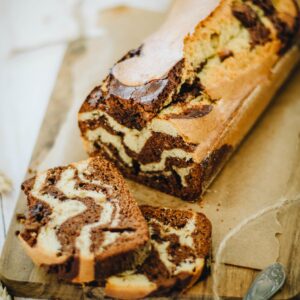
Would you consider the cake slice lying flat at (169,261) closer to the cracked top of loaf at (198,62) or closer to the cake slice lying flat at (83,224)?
the cake slice lying flat at (83,224)

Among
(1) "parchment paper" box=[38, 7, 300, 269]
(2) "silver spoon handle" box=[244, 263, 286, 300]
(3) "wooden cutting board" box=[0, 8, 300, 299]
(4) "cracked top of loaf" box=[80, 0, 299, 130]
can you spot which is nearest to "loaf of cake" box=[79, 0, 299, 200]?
(4) "cracked top of loaf" box=[80, 0, 299, 130]

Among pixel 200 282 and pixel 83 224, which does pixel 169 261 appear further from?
pixel 83 224

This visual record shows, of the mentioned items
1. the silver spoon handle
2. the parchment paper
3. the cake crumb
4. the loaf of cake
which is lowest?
the cake crumb

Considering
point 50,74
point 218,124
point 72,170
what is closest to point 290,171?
point 218,124

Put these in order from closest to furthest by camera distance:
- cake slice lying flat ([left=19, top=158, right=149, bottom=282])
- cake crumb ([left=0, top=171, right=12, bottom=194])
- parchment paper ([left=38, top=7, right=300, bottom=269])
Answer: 1. cake slice lying flat ([left=19, top=158, right=149, bottom=282])
2. parchment paper ([left=38, top=7, right=300, bottom=269])
3. cake crumb ([left=0, top=171, right=12, bottom=194])

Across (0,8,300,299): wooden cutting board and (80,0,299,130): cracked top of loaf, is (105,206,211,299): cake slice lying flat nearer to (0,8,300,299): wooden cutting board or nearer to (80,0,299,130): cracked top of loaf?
(0,8,300,299): wooden cutting board

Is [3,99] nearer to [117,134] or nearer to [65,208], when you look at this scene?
[117,134]
